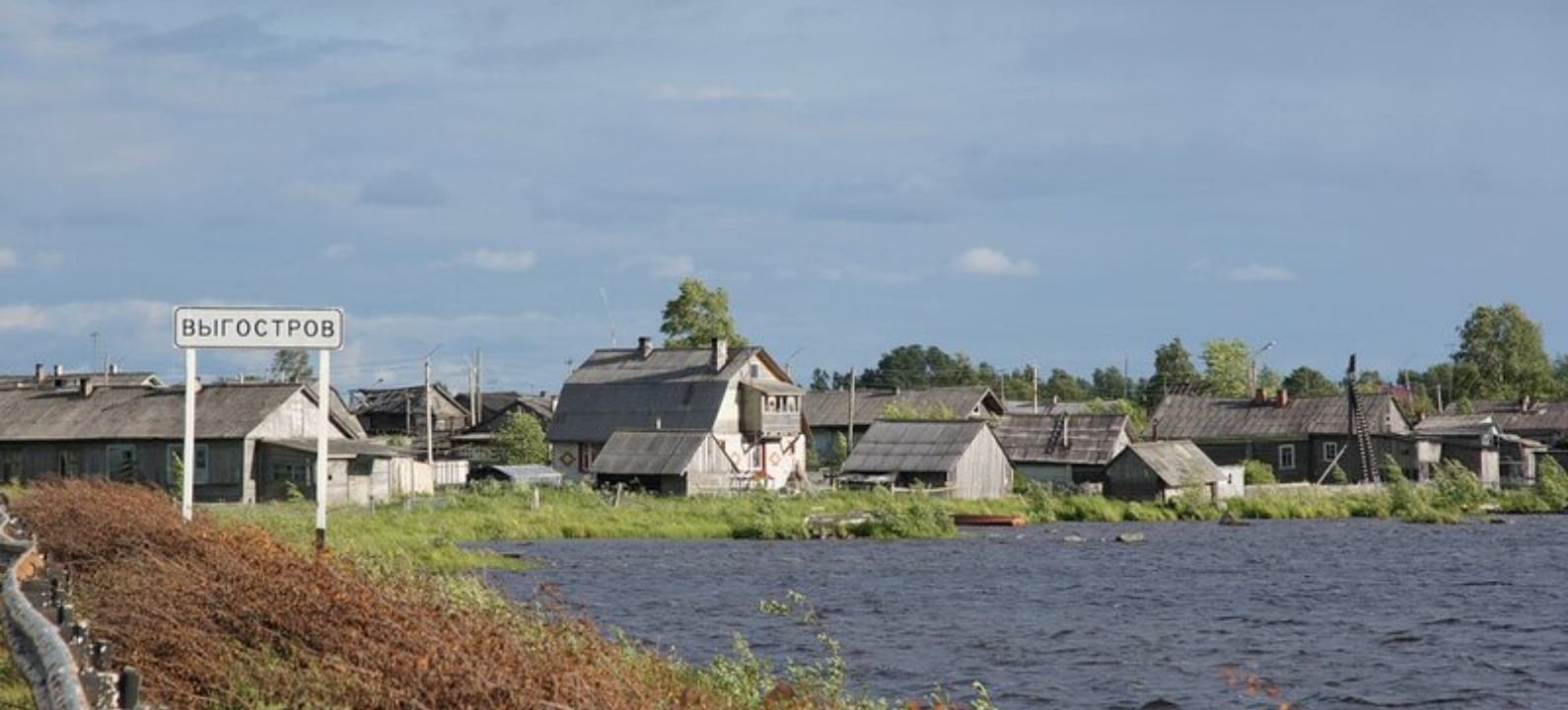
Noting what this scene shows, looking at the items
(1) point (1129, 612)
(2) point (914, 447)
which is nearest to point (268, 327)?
(1) point (1129, 612)

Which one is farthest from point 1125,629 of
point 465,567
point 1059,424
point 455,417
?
point 455,417

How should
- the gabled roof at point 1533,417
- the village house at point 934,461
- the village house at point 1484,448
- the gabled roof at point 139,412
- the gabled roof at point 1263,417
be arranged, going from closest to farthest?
the gabled roof at point 139,412 < the village house at point 934,461 < the gabled roof at point 1263,417 < the village house at point 1484,448 < the gabled roof at point 1533,417

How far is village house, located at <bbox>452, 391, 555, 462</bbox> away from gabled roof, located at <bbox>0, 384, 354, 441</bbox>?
27.4 metres

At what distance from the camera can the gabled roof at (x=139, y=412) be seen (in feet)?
246

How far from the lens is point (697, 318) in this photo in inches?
4424

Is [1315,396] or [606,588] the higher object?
[1315,396]

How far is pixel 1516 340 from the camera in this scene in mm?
154875

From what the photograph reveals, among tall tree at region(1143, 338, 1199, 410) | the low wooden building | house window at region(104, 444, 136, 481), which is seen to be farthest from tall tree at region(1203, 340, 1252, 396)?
house window at region(104, 444, 136, 481)

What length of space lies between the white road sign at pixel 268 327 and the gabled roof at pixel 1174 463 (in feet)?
216

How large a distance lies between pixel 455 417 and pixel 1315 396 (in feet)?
182

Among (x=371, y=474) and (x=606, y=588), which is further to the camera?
(x=371, y=474)

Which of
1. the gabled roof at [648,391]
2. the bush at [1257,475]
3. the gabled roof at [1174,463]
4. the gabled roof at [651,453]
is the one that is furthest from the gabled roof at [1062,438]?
the gabled roof at [651,453]

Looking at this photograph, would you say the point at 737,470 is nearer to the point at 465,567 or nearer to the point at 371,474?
the point at 371,474

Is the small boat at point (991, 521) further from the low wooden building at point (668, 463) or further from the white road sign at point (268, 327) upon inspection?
the white road sign at point (268, 327)
